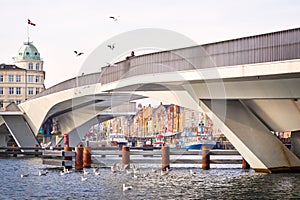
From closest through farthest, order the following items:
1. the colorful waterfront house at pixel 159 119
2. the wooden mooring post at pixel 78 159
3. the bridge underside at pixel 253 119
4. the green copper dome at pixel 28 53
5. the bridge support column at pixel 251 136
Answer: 1. the bridge underside at pixel 253 119
2. the bridge support column at pixel 251 136
3. the wooden mooring post at pixel 78 159
4. the green copper dome at pixel 28 53
5. the colorful waterfront house at pixel 159 119

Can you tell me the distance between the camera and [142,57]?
47219mm

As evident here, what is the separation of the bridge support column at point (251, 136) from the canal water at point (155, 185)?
122 cm

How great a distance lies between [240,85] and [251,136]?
6408 millimetres

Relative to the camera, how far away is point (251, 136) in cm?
4625

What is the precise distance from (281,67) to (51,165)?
3132 cm

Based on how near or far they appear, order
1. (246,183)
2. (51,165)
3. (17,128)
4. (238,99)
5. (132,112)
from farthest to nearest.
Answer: (132,112) < (17,128) < (51,165) < (238,99) < (246,183)

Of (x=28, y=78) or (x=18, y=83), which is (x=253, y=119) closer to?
(x=18, y=83)

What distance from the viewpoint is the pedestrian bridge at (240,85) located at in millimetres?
35875

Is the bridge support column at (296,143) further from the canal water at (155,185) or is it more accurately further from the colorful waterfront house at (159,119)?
the colorful waterfront house at (159,119)

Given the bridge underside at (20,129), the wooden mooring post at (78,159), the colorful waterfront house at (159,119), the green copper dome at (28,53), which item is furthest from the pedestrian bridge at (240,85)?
the colorful waterfront house at (159,119)

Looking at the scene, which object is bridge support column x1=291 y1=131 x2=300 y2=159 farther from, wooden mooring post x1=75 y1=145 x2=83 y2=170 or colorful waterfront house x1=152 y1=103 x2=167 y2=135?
colorful waterfront house x1=152 y1=103 x2=167 y2=135

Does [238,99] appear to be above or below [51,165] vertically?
above

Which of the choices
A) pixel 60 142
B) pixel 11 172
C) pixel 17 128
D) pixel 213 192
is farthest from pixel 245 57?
pixel 60 142

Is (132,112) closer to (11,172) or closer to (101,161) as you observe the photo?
(101,161)
